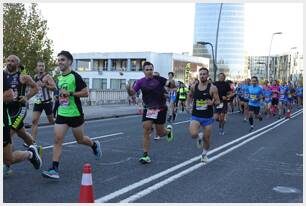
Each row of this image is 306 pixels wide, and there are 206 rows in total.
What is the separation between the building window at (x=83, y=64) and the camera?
74.1 m

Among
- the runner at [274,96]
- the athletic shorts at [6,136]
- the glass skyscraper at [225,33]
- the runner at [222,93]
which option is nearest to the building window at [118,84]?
the glass skyscraper at [225,33]

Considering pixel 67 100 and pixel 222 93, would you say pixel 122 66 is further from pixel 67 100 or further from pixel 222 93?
pixel 67 100

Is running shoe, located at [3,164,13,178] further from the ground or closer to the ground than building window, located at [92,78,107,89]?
further from the ground

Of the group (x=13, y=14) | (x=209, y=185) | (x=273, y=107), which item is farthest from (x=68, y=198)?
(x=13, y=14)

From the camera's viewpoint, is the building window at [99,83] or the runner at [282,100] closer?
the runner at [282,100]

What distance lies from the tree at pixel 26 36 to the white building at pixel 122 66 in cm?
2800

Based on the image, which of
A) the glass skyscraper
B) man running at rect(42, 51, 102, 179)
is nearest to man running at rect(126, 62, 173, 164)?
man running at rect(42, 51, 102, 179)

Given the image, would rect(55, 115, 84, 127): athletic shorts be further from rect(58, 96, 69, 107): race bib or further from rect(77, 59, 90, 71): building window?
rect(77, 59, 90, 71): building window

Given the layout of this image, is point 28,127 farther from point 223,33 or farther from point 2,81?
point 223,33

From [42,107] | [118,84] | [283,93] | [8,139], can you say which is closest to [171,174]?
[8,139]

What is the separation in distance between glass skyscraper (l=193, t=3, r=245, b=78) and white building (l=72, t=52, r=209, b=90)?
31076 mm

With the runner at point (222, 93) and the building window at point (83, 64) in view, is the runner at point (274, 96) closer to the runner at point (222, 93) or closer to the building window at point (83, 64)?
the runner at point (222, 93)

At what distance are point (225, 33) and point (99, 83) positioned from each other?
7119cm

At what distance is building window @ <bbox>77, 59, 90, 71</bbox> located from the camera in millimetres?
74113
